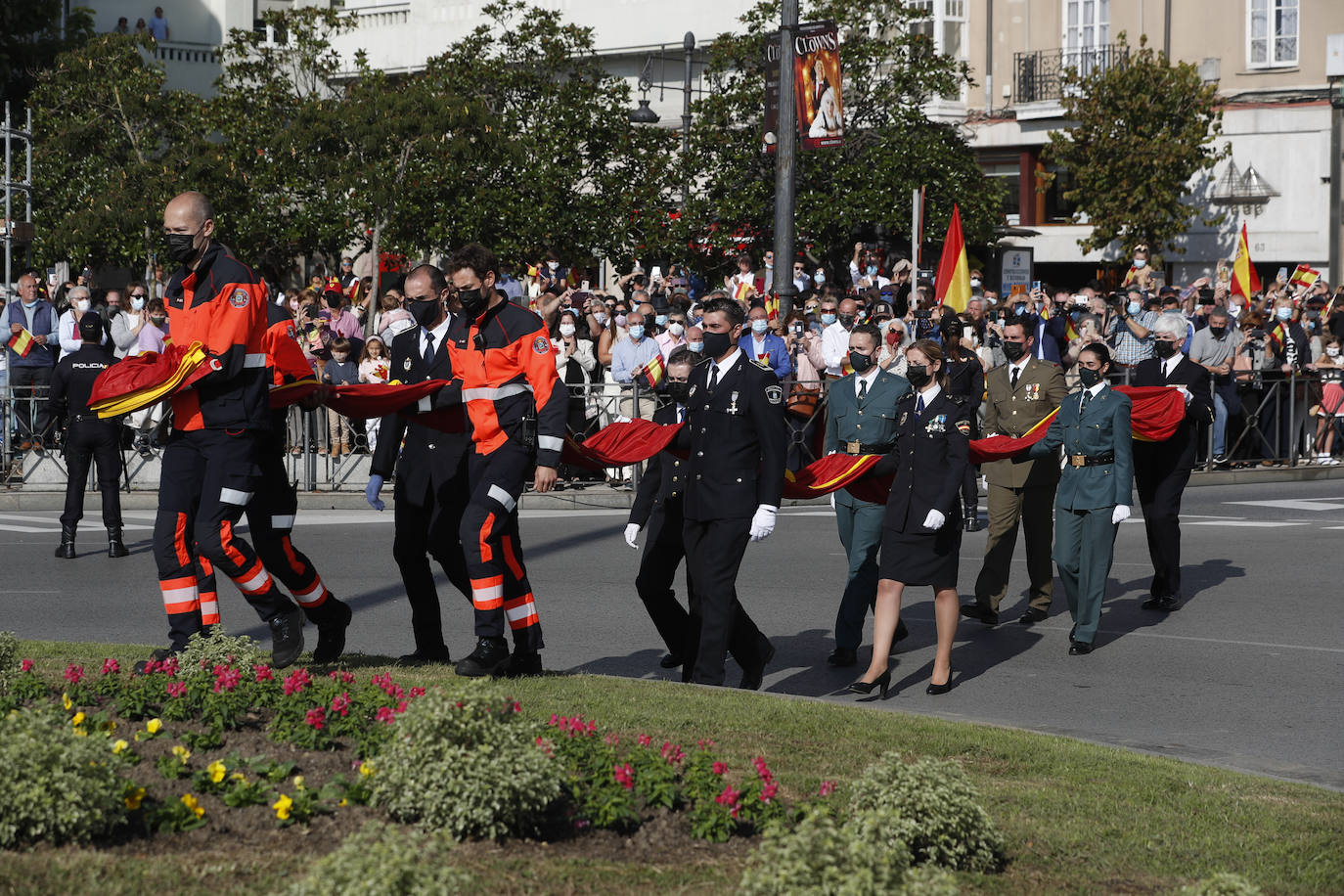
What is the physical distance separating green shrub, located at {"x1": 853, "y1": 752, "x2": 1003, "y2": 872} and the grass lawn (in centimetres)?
10

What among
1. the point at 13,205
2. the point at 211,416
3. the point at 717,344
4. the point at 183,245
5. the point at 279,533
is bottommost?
the point at 279,533

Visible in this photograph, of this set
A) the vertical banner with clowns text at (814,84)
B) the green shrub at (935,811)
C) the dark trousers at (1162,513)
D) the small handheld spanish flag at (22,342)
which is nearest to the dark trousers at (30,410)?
the small handheld spanish flag at (22,342)

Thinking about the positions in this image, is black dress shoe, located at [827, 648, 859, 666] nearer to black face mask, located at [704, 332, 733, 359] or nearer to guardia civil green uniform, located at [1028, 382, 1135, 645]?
guardia civil green uniform, located at [1028, 382, 1135, 645]

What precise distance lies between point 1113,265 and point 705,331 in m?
33.3

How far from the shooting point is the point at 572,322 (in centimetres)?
2047

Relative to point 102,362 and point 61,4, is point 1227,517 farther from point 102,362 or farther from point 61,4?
point 61,4

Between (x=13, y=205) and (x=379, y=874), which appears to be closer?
(x=379, y=874)

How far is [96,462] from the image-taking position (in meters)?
14.7

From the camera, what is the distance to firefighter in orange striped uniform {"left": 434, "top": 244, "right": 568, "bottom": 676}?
8023 millimetres

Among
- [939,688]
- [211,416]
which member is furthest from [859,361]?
[211,416]

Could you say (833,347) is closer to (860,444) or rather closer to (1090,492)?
(1090,492)

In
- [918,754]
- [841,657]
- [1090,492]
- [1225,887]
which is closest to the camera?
[1225,887]

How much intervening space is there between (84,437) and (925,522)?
8.34 m

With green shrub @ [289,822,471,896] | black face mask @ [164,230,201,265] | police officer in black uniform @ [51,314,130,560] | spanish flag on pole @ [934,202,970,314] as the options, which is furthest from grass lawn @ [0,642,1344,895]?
spanish flag on pole @ [934,202,970,314]
